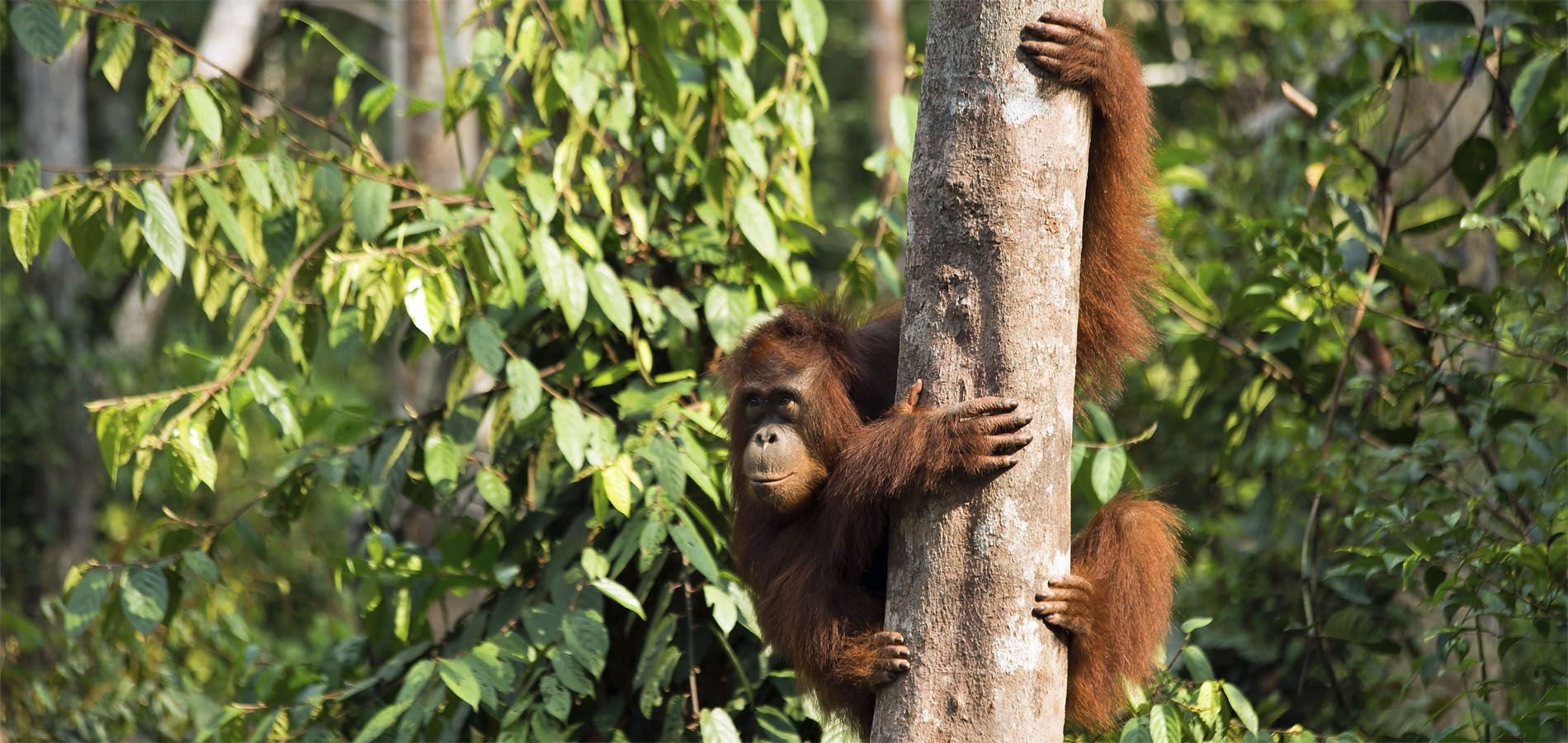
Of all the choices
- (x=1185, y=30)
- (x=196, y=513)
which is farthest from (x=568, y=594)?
(x=1185, y=30)

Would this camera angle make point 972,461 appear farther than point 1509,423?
No

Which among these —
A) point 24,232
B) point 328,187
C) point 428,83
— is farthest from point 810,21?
point 428,83

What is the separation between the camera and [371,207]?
3.23 m

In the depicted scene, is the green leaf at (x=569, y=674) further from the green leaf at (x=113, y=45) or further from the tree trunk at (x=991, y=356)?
the green leaf at (x=113, y=45)

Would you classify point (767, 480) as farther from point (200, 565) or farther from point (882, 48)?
point (882, 48)

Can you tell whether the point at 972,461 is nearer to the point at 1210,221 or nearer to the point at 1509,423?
the point at 1509,423

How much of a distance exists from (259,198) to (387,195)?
342 mm

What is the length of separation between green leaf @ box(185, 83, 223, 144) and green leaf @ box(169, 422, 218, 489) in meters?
0.81

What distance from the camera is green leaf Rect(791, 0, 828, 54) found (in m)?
3.60

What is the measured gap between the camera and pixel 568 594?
128 inches

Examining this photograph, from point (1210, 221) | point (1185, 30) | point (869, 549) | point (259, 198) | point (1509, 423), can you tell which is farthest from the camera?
point (1185, 30)

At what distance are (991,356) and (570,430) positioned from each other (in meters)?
1.40

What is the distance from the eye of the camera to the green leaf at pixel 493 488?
10.9 feet

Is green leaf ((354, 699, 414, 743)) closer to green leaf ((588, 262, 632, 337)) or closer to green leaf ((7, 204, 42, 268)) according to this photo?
green leaf ((588, 262, 632, 337))
